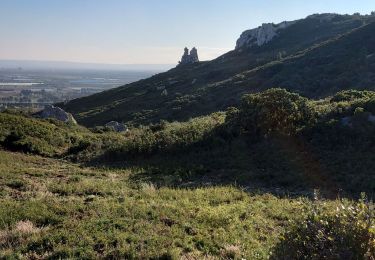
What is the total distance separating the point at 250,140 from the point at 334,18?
136 m

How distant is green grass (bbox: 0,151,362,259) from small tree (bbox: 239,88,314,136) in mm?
10995

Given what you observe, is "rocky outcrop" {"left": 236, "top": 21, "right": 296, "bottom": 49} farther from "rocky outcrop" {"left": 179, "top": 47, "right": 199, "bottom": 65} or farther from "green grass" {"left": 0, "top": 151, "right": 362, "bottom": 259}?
"green grass" {"left": 0, "top": 151, "right": 362, "bottom": 259}

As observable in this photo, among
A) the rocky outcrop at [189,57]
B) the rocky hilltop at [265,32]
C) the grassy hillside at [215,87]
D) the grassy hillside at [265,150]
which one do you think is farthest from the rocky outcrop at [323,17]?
the grassy hillside at [265,150]

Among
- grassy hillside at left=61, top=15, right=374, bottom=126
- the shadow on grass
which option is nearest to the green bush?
the shadow on grass

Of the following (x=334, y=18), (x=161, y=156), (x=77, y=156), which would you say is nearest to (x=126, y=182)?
(x=161, y=156)

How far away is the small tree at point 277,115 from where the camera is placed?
3033 centimetres

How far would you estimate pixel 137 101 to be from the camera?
98.4m

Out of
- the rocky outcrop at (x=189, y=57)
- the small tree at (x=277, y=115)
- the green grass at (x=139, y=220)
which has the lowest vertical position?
the green grass at (x=139, y=220)

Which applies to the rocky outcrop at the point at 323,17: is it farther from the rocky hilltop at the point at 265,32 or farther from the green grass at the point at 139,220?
the green grass at the point at 139,220

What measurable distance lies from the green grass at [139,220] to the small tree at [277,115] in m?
11.0

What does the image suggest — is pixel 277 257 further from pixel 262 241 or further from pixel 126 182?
pixel 126 182

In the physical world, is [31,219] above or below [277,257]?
below

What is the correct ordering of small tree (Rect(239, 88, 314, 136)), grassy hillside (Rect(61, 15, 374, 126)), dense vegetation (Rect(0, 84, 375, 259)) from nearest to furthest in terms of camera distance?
1. dense vegetation (Rect(0, 84, 375, 259))
2. small tree (Rect(239, 88, 314, 136))
3. grassy hillside (Rect(61, 15, 374, 126))

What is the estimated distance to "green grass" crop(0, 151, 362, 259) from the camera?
11305 mm
